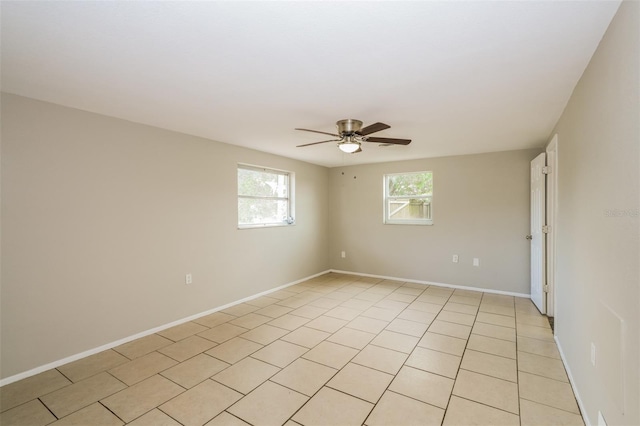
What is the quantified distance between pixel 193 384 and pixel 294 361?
0.84 metres

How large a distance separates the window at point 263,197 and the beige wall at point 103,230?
274 millimetres

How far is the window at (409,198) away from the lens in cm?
544

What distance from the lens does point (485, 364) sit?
2639 millimetres

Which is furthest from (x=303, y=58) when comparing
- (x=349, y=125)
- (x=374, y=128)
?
(x=349, y=125)

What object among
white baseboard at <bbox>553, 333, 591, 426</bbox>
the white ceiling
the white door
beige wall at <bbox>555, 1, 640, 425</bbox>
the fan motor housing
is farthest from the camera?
the white door

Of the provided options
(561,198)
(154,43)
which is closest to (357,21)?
(154,43)

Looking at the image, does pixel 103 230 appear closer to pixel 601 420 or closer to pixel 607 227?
pixel 607 227

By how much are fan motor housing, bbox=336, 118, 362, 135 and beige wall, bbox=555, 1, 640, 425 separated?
1.72m

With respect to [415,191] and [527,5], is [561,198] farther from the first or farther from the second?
[415,191]

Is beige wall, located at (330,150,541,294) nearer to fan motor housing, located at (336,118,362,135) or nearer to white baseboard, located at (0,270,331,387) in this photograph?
white baseboard, located at (0,270,331,387)

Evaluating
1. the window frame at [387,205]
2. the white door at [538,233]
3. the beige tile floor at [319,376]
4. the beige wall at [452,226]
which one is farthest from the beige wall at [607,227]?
the window frame at [387,205]

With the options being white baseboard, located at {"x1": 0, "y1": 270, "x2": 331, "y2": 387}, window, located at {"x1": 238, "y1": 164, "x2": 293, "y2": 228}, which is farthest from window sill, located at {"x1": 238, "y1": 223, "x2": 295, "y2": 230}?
white baseboard, located at {"x1": 0, "y1": 270, "x2": 331, "y2": 387}

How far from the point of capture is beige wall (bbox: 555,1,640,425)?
4.06 ft

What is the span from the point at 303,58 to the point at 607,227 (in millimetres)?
1899
